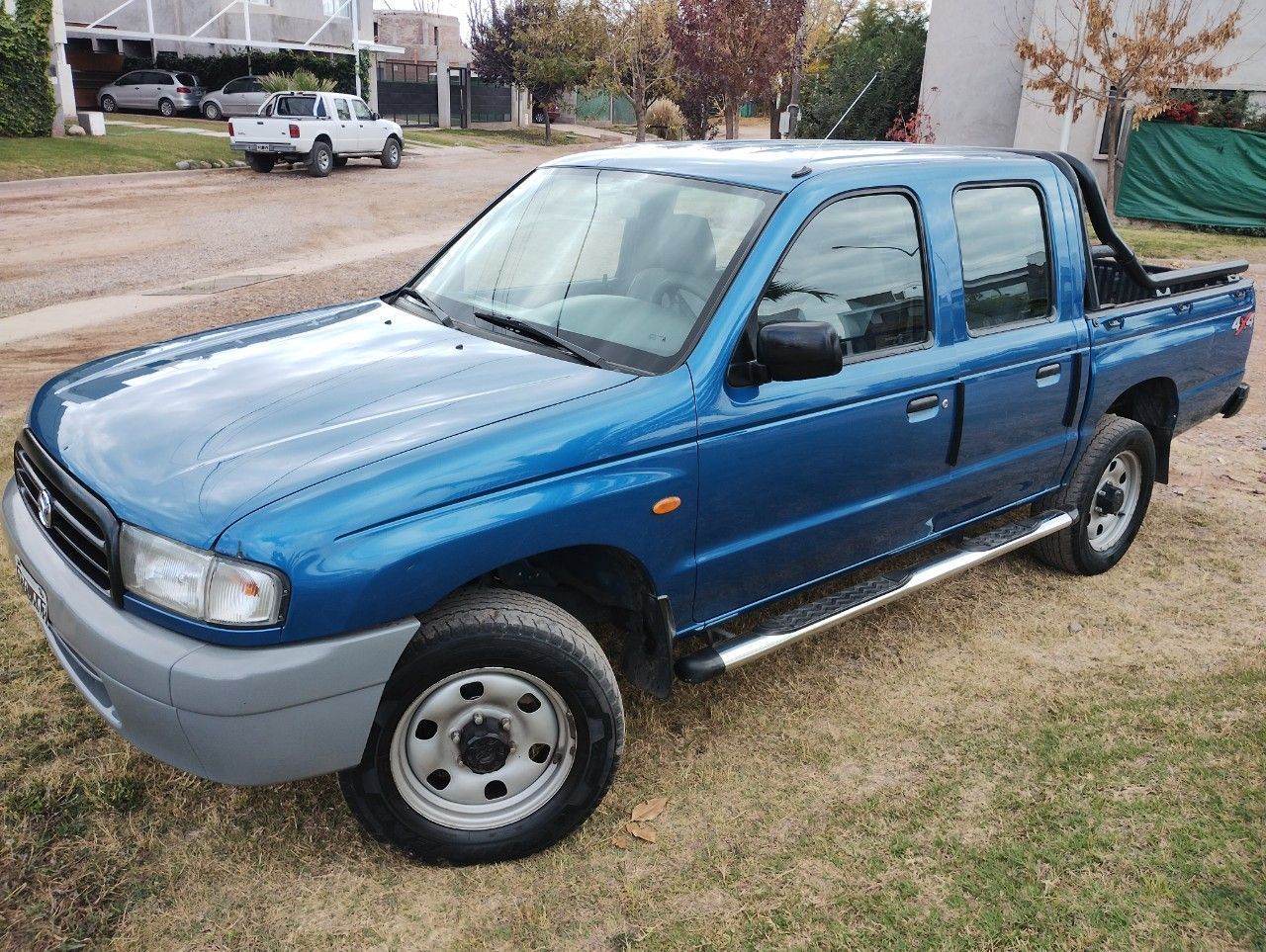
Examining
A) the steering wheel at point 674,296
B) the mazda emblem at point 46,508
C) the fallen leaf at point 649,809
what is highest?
the steering wheel at point 674,296

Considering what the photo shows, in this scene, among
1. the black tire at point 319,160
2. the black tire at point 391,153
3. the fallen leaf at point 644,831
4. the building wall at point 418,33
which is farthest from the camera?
the building wall at point 418,33

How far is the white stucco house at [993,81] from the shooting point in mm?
19859

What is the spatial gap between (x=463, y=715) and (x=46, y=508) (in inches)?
54.1

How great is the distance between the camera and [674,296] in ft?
11.1

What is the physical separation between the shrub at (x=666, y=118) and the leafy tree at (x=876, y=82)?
15.9 metres

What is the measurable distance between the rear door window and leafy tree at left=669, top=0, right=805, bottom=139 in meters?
18.3

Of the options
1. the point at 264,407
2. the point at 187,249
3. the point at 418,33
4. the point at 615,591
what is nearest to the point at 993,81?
the point at 187,249

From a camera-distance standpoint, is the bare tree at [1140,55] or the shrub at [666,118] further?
the shrub at [666,118]

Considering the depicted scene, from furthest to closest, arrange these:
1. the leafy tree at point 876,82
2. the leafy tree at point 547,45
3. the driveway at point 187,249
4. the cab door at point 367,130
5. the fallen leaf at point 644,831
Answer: the leafy tree at point 547,45 → the leafy tree at point 876,82 → the cab door at point 367,130 → the driveway at point 187,249 → the fallen leaf at point 644,831

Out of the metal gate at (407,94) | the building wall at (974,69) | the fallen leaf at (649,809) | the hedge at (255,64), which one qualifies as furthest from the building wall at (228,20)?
the fallen leaf at (649,809)

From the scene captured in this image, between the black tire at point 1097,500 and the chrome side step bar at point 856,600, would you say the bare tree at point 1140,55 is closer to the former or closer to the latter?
the black tire at point 1097,500

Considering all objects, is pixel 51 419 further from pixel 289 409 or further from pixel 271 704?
pixel 271 704

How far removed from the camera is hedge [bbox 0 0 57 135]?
73.8 ft

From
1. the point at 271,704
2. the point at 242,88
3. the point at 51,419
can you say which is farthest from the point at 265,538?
the point at 242,88
